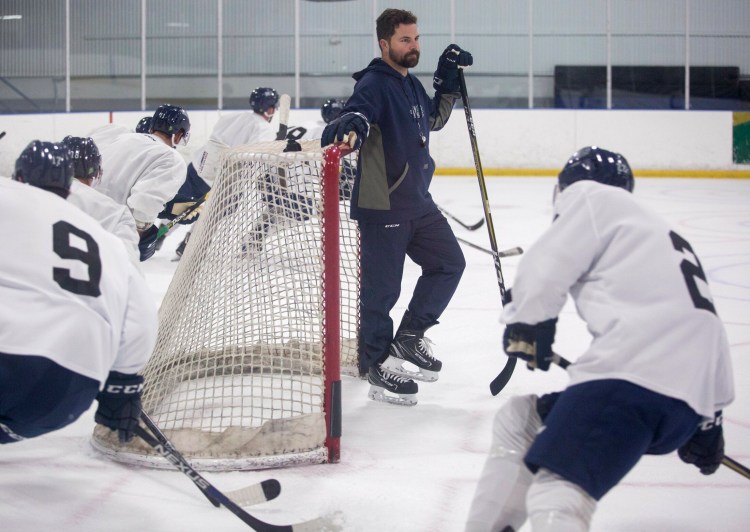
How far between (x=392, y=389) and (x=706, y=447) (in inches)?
52.2

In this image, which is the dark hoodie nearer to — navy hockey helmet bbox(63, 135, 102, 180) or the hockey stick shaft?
navy hockey helmet bbox(63, 135, 102, 180)

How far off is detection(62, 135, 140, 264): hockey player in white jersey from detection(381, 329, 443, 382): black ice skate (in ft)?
2.82

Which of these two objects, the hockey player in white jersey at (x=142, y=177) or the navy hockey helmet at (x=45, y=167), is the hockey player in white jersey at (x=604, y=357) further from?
the hockey player in white jersey at (x=142, y=177)

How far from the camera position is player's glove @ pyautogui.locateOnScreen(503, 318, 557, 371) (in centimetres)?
→ 163

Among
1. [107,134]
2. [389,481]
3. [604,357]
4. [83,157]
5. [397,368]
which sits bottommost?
[389,481]

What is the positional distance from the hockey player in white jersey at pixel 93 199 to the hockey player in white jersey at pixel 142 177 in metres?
0.70

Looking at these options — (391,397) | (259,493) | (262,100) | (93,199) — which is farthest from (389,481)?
(262,100)

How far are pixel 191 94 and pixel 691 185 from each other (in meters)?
5.36

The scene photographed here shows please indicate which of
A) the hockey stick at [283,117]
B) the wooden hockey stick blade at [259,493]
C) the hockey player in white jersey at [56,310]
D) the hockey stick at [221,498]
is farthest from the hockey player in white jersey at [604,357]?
the hockey stick at [283,117]

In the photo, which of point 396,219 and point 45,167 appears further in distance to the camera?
point 396,219

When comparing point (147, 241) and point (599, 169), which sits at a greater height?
point (599, 169)

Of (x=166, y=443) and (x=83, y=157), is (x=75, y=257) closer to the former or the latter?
(x=166, y=443)

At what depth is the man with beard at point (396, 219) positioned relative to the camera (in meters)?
2.91

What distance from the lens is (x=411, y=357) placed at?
2.99 metres
